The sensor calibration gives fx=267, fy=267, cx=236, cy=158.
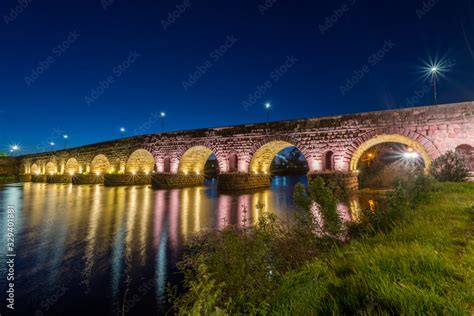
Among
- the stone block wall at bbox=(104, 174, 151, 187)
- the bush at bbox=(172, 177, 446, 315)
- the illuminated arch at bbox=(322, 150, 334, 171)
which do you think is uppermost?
the illuminated arch at bbox=(322, 150, 334, 171)

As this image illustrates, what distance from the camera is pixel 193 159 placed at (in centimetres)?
2736

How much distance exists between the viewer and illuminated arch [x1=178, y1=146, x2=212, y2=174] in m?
25.5

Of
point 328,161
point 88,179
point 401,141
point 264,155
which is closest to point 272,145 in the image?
point 264,155

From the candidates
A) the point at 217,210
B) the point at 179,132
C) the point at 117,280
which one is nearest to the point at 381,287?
the point at 117,280

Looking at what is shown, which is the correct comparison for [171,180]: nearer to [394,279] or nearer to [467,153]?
[467,153]

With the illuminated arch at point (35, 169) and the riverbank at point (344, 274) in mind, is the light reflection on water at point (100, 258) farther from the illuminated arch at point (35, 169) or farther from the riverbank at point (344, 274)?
the illuminated arch at point (35, 169)

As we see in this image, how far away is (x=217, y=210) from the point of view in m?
12.5

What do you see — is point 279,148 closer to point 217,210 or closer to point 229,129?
point 229,129

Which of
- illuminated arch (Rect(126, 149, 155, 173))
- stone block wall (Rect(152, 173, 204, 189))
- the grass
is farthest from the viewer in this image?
illuminated arch (Rect(126, 149, 155, 173))

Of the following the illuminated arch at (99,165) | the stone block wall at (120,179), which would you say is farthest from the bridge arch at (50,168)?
the stone block wall at (120,179)

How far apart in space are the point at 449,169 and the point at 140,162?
2874 centimetres

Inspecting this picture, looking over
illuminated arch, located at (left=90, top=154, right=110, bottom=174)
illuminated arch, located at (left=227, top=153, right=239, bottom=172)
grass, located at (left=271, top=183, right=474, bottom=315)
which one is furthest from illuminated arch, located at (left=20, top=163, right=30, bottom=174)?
grass, located at (left=271, top=183, right=474, bottom=315)

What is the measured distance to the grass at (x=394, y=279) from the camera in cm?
223

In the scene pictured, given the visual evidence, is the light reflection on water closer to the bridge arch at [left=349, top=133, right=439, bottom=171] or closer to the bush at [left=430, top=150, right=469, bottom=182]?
the bush at [left=430, top=150, right=469, bottom=182]
